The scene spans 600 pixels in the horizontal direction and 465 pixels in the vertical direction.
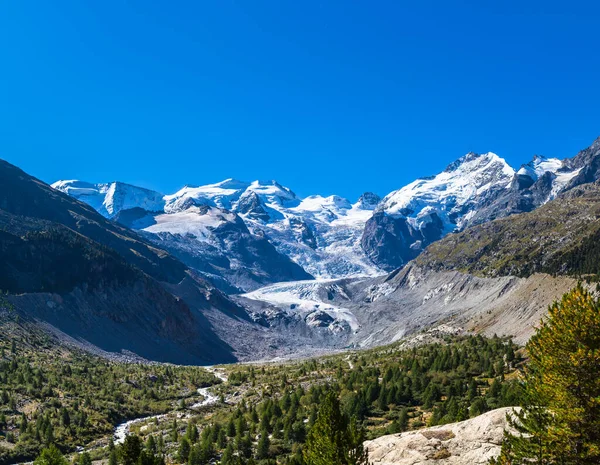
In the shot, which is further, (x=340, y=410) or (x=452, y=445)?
(x=340, y=410)

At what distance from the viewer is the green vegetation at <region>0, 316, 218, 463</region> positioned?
7588cm

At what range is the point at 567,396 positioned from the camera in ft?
76.1

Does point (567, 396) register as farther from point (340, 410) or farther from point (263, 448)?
point (263, 448)

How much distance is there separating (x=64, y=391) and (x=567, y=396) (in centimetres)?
9832

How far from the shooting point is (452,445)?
94.9 feet

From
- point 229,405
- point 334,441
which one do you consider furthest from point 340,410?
point 229,405

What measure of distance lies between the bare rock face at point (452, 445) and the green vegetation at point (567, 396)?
300cm

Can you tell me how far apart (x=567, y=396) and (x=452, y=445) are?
829 centimetres

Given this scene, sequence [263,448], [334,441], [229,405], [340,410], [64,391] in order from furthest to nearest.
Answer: [229,405] → [64,391] → [263,448] → [340,410] → [334,441]

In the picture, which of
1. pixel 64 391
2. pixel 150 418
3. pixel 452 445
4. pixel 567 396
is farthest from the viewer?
pixel 64 391

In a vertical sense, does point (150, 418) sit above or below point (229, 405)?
below

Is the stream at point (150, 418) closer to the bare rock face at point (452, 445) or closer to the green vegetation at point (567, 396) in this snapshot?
the bare rock face at point (452, 445)

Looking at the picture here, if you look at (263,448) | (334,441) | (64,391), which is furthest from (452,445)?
(64,391)

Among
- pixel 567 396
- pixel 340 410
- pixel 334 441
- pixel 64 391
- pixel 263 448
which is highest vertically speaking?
pixel 567 396
